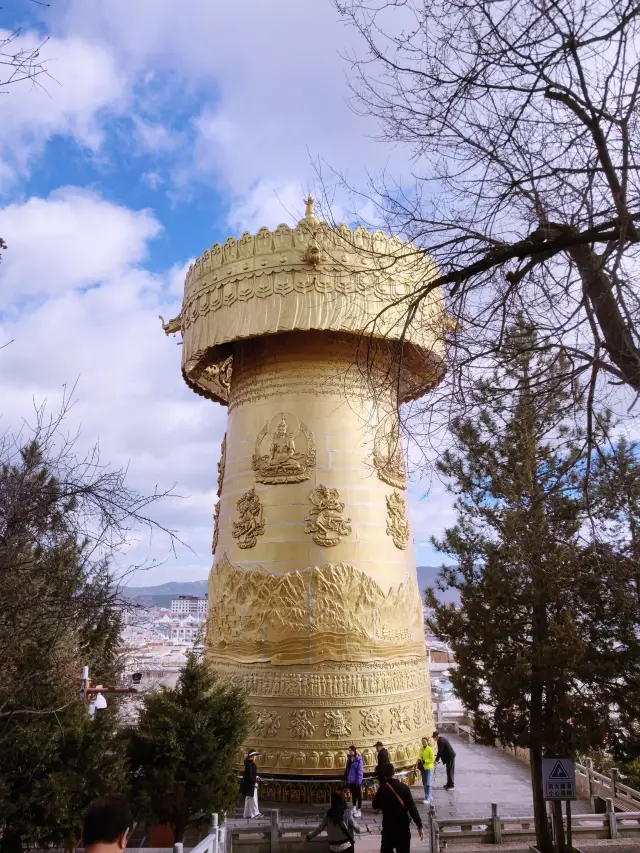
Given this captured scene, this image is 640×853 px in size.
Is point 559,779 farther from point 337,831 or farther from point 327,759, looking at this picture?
point 327,759

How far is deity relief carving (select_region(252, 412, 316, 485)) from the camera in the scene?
13812 millimetres

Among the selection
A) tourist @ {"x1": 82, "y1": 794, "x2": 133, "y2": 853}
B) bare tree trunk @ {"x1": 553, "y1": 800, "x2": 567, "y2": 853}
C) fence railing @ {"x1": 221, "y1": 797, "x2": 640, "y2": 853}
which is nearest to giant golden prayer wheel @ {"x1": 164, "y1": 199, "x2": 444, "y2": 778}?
fence railing @ {"x1": 221, "y1": 797, "x2": 640, "y2": 853}

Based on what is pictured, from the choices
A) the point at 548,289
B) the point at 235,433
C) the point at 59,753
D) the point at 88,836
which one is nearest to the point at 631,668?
the point at 548,289

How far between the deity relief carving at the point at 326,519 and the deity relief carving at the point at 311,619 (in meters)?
0.54

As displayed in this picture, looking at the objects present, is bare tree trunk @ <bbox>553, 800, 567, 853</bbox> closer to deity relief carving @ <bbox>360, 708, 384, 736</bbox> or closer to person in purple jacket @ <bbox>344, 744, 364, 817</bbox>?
person in purple jacket @ <bbox>344, 744, 364, 817</bbox>

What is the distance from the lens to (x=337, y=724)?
1241cm

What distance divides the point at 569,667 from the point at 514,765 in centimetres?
845

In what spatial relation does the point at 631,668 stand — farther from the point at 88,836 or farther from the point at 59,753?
the point at 88,836

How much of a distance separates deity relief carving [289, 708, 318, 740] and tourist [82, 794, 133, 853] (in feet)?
32.8

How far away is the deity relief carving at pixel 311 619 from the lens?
12805 mm

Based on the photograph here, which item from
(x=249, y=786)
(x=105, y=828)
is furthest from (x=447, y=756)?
(x=105, y=828)

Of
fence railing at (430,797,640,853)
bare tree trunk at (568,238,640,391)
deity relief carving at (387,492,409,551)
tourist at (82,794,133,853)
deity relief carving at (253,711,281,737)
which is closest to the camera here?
tourist at (82,794,133,853)

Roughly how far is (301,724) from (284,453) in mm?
4998

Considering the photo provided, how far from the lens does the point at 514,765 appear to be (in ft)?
51.6
